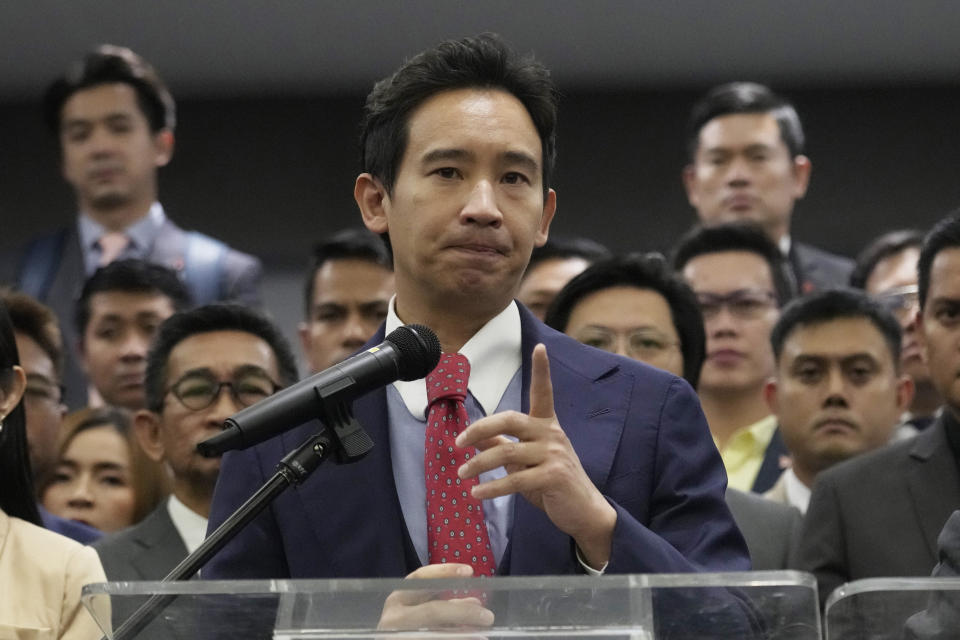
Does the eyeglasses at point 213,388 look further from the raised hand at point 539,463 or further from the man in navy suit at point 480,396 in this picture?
the raised hand at point 539,463

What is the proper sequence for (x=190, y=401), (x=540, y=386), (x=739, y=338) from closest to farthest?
1. (x=540, y=386)
2. (x=190, y=401)
3. (x=739, y=338)

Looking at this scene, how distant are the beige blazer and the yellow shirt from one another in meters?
2.09

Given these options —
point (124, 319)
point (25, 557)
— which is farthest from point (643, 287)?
point (25, 557)

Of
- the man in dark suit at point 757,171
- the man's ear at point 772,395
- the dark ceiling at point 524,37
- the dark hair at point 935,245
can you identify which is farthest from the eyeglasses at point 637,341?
the dark ceiling at point 524,37

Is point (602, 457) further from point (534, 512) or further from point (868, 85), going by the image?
point (868, 85)

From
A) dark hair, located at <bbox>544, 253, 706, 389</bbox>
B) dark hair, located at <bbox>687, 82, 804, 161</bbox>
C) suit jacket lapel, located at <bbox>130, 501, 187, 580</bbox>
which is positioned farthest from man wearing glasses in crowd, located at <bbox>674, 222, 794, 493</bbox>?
suit jacket lapel, located at <bbox>130, 501, 187, 580</bbox>

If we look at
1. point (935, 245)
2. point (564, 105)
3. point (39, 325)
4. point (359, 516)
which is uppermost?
point (564, 105)

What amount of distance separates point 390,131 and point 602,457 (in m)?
0.62

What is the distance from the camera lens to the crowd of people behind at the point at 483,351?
8.87 feet

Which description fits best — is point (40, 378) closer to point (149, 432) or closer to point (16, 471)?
point (149, 432)

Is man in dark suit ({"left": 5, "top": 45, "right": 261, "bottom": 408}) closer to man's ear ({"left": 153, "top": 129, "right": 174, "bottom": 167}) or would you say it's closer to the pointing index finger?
man's ear ({"left": 153, "top": 129, "right": 174, "bottom": 167})

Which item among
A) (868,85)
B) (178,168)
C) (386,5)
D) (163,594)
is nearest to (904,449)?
(163,594)

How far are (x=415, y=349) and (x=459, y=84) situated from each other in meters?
0.65

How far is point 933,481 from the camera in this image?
360cm
